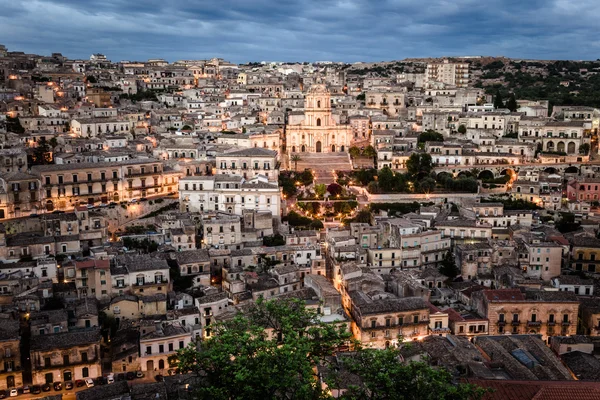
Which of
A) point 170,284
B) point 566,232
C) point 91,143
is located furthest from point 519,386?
point 91,143

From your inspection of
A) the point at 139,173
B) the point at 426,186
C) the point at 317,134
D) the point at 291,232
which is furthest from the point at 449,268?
the point at 317,134

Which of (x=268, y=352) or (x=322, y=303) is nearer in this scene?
(x=268, y=352)

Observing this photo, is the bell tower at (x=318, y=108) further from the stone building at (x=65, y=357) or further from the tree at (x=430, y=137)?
the stone building at (x=65, y=357)

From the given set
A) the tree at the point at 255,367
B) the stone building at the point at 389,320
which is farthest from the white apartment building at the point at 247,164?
the tree at the point at 255,367

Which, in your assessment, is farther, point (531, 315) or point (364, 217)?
point (364, 217)

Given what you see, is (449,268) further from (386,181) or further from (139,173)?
(139,173)

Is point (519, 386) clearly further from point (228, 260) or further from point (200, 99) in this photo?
point (200, 99)
